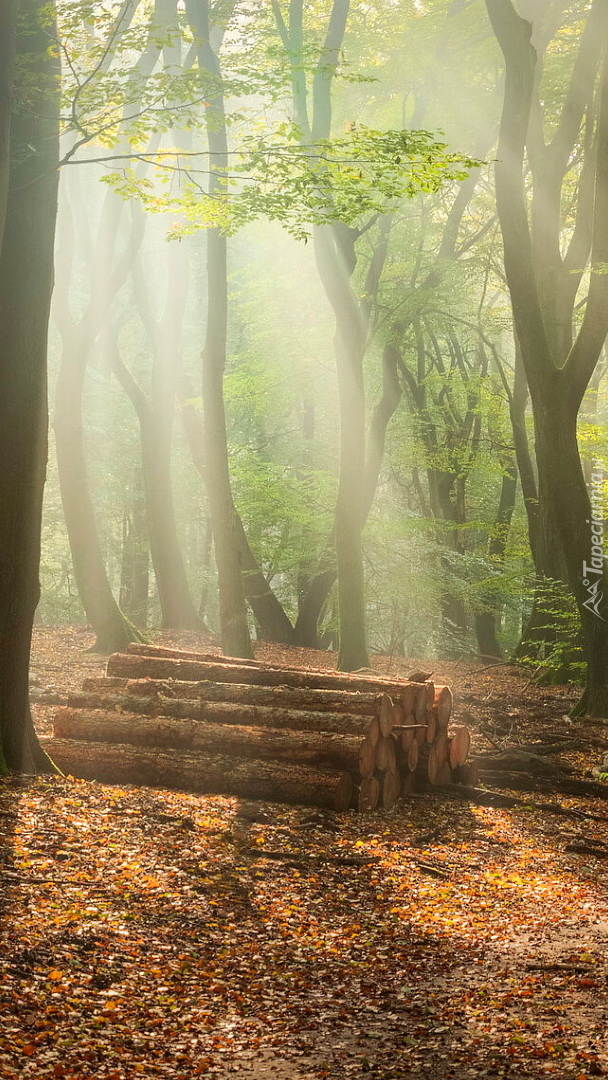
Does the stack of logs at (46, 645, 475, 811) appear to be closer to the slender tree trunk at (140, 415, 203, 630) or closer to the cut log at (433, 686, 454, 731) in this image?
the cut log at (433, 686, 454, 731)

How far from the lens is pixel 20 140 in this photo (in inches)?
315

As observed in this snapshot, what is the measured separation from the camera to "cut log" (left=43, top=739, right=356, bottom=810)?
27.9ft

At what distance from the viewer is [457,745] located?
33.2ft

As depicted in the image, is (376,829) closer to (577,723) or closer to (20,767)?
(20,767)

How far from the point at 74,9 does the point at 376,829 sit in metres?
7.95

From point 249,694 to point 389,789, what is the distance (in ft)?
5.28

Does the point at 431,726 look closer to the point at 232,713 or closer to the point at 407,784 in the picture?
the point at 407,784

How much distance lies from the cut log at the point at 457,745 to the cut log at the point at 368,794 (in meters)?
1.39


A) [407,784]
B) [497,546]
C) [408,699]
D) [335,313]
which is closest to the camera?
[408,699]

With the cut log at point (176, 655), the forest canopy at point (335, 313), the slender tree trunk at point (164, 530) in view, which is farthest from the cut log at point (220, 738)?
the slender tree trunk at point (164, 530)

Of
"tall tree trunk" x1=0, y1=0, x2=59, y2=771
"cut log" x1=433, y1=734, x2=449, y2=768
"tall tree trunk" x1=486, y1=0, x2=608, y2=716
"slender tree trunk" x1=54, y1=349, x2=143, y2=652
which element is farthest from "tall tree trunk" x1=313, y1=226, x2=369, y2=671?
"tall tree trunk" x1=0, y1=0, x2=59, y2=771

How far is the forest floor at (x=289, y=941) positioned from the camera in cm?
415

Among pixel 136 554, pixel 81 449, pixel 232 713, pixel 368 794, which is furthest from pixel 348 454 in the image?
pixel 136 554

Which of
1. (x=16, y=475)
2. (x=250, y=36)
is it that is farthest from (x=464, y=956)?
(x=250, y=36)
